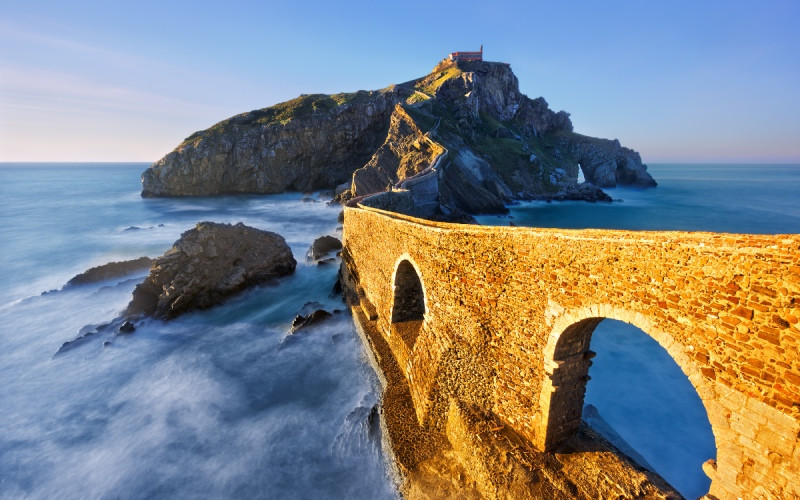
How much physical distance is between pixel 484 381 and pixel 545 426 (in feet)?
5.82

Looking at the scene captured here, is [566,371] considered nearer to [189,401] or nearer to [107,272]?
[189,401]

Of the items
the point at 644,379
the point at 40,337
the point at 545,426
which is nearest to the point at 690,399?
the point at 644,379

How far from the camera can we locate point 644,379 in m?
15.1

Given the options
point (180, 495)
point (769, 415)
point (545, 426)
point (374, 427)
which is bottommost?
point (180, 495)

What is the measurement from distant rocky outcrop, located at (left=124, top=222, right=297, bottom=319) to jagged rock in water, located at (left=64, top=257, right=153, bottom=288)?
25.6ft

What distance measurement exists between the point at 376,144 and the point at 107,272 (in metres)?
50.9

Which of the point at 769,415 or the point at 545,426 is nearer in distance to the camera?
the point at 769,415

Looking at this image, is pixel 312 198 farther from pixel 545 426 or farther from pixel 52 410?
pixel 545 426

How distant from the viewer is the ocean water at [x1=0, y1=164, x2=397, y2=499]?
1048 centimetres

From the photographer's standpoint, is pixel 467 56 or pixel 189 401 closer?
pixel 189 401

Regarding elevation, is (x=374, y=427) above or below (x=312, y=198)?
below

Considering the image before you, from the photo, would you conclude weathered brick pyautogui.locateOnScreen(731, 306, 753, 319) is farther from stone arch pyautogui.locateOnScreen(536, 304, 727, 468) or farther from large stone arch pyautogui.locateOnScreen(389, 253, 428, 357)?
large stone arch pyautogui.locateOnScreen(389, 253, 428, 357)

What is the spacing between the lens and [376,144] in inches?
2739

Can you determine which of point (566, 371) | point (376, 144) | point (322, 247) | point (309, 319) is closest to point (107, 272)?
point (322, 247)
